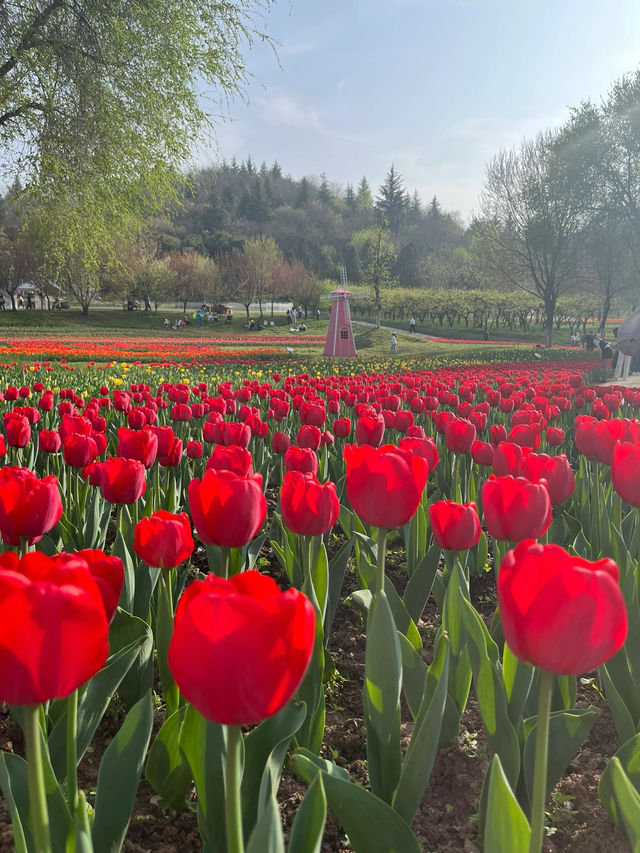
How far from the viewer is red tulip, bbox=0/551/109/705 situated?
66 cm

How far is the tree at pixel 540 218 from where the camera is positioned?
26.3 metres

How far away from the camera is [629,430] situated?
2512 millimetres

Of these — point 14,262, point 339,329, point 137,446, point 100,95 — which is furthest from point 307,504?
point 14,262

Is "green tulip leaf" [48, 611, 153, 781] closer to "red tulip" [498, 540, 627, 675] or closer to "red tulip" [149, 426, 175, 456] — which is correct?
"red tulip" [498, 540, 627, 675]

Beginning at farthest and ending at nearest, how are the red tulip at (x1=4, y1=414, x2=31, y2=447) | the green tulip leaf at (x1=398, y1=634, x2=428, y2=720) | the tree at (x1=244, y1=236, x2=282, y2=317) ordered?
1. the tree at (x1=244, y1=236, x2=282, y2=317)
2. the red tulip at (x1=4, y1=414, x2=31, y2=447)
3. the green tulip leaf at (x1=398, y1=634, x2=428, y2=720)

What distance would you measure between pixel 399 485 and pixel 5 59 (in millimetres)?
14987

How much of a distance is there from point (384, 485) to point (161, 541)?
0.51 metres

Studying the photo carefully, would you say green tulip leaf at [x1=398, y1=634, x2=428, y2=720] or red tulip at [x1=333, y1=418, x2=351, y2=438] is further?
red tulip at [x1=333, y1=418, x2=351, y2=438]

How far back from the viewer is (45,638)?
678 mm

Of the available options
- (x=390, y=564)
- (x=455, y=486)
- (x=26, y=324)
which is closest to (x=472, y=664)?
(x=455, y=486)

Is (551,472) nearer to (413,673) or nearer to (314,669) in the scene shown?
(413,673)

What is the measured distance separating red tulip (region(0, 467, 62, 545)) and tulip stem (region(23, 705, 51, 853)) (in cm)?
72

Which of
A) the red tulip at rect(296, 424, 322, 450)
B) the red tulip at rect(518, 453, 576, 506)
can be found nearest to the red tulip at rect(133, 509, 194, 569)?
the red tulip at rect(518, 453, 576, 506)

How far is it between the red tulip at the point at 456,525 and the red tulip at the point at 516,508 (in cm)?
8
